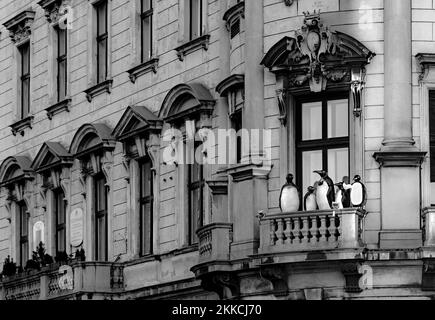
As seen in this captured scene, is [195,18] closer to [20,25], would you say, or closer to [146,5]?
[146,5]

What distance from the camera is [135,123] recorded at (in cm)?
A: 4662

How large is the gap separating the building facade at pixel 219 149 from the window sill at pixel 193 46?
4 centimetres

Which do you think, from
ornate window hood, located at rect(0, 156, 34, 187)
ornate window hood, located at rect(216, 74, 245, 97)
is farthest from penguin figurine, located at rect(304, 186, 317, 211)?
ornate window hood, located at rect(0, 156, 34, 187)

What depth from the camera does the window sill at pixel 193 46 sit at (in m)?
43.4

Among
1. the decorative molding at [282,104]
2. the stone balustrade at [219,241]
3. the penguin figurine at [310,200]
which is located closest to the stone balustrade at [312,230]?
the penguin figurine at [310,200]

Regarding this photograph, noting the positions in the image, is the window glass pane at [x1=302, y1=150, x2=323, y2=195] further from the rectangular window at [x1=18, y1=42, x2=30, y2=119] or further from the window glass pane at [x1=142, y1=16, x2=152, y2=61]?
the rectangular window at [x1=18, y1=42, x2=30, y2=119]

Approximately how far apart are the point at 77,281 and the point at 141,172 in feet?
9.89

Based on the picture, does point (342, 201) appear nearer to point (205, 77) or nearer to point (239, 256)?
point (239, 256)

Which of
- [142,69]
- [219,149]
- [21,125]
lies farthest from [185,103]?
[21,125]

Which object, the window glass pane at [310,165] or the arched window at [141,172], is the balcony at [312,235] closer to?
the window glass pane at [310,165]

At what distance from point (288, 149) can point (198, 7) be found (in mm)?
6398

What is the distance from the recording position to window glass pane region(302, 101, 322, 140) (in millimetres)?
39031

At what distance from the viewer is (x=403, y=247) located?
37500 millimetres
